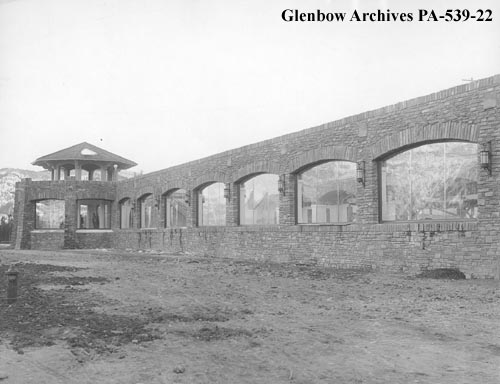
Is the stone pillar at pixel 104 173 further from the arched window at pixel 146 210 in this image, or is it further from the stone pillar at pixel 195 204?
the stone pillar at pixel 195 204

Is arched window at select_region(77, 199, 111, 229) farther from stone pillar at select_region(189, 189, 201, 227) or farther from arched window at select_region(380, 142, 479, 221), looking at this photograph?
arched window at select_region(380, 142, 479, 221)

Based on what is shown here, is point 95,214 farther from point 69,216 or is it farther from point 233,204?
point 233,204

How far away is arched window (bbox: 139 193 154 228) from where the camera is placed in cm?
2814

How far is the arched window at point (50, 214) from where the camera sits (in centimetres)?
3328

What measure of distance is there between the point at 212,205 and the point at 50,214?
1528 cm

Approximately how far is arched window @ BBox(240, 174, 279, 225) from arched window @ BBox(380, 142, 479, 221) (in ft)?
17.0

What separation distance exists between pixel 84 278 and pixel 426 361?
8.76 m

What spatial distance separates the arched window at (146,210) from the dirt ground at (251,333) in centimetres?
1723

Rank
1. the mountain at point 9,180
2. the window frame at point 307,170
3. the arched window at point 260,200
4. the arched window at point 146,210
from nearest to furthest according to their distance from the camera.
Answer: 1. the window frame at point 307,170
2. the arched window at point 260,200
3. the arched window at point 146,210
4. the mountain at point 9,180

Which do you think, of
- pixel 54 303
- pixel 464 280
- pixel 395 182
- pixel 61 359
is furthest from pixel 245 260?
pixel 61 359

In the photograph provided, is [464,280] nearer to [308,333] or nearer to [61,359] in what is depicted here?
[308,333]

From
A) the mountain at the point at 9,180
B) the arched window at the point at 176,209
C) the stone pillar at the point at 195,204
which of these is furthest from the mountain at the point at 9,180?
the stone pillar at the point at 195,204

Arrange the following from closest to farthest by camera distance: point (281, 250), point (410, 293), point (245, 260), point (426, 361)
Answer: point (426, 361) < point (410, 293) < point (281, 250) < point (245, 260)

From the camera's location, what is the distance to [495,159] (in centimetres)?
1126
